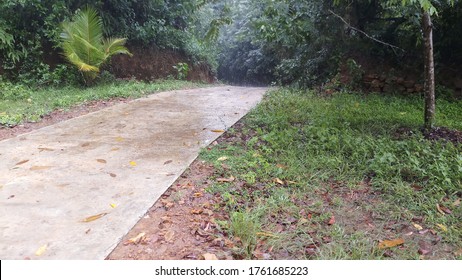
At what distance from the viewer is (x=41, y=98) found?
261 inches

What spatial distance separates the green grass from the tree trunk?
5.29 meters

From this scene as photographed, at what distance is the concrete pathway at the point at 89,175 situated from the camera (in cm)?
207

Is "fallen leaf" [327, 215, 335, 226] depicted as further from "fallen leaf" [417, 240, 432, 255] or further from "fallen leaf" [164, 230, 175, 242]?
"fallen leaf" [164, 230, 175, 242]

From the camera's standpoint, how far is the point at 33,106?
231 inches

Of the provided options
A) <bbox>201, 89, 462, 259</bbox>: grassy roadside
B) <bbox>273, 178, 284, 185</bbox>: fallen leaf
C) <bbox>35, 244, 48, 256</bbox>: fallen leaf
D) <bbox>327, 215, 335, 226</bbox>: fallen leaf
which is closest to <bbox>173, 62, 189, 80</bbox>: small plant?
<bbox>201, 89, 462, 259</bbox>: grassy roadside

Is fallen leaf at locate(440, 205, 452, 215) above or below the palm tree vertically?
below

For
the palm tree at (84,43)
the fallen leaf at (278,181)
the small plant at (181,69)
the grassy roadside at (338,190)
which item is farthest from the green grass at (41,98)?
the small plant at (181,69)

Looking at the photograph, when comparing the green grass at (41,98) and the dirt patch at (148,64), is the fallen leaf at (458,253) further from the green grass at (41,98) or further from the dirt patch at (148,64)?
Answer: the dirt patch at (148,64)

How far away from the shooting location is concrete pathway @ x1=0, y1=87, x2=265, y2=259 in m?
2.07

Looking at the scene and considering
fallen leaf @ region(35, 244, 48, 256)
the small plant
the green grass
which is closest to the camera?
fallen leaf @ region(35, 244, 48, 256)

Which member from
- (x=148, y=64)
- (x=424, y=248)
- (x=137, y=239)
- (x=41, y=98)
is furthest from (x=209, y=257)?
(x=148, y=64)

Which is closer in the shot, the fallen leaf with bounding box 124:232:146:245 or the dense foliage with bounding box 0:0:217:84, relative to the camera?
the fallen leaf with bounding box 124:232:146:245

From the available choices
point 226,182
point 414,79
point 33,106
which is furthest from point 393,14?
point 33,106
